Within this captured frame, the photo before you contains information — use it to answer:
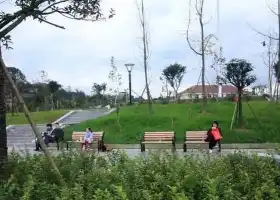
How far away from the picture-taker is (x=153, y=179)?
484 centimetres

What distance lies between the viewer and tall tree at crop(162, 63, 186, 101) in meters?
47.9

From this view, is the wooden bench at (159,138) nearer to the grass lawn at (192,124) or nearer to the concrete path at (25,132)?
Answer: the grass lawn at (192,124)

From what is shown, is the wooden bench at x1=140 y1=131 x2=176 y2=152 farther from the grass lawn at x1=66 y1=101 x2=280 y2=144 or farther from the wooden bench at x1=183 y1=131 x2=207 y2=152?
the grass lawn at x1=66 y1=101 x2=280 y2=144

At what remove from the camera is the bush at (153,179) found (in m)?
3.96

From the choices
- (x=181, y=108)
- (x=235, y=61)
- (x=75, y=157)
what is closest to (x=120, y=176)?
(x=75, y=157)

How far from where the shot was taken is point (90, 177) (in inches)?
197

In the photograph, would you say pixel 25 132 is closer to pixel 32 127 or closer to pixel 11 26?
pixel 11 26

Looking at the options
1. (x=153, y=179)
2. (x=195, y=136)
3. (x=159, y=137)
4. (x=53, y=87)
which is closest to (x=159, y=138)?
(x=159, y=137)

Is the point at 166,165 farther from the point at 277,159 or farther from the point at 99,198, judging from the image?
the point at 99,198

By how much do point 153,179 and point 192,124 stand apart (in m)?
18.6

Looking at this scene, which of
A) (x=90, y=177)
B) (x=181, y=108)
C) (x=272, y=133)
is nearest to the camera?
(x=90, y=177)

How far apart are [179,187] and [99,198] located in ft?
2.57

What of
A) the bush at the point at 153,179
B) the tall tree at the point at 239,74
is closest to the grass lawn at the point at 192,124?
the tall tree at the point at 239,74

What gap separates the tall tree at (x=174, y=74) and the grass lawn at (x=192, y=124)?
776 inches
